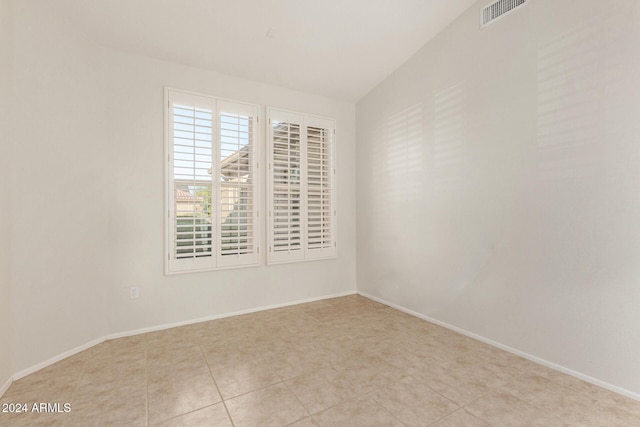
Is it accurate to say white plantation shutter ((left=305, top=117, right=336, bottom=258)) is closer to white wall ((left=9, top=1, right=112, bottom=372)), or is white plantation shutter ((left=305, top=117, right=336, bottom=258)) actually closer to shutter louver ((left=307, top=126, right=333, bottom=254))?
shutter louver ((left=307, top=126, right=333, bottom=254))

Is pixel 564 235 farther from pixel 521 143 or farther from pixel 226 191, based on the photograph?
pixel 226 191

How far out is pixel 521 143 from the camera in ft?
8.24

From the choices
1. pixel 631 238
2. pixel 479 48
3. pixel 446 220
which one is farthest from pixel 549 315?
pixel 479 48

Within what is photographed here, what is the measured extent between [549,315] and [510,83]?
189cm

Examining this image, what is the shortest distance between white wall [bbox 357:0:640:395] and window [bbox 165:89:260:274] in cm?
178

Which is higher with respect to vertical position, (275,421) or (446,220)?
(446,220)

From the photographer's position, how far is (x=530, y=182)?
2.45 metres

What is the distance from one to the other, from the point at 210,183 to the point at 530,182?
118 inches

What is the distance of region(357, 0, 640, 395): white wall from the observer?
6.57 ft

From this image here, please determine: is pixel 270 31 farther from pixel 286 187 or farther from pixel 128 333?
pixel 128 333

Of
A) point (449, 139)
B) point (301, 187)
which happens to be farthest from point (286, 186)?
point (449, 139)

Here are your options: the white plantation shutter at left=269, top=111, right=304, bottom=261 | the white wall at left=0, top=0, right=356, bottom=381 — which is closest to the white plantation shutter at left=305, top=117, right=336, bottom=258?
the white plantation shutter at left=269, top=111, right=304, bottom=261

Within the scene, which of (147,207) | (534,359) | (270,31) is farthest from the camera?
(147,207)

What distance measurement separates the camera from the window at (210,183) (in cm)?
315
